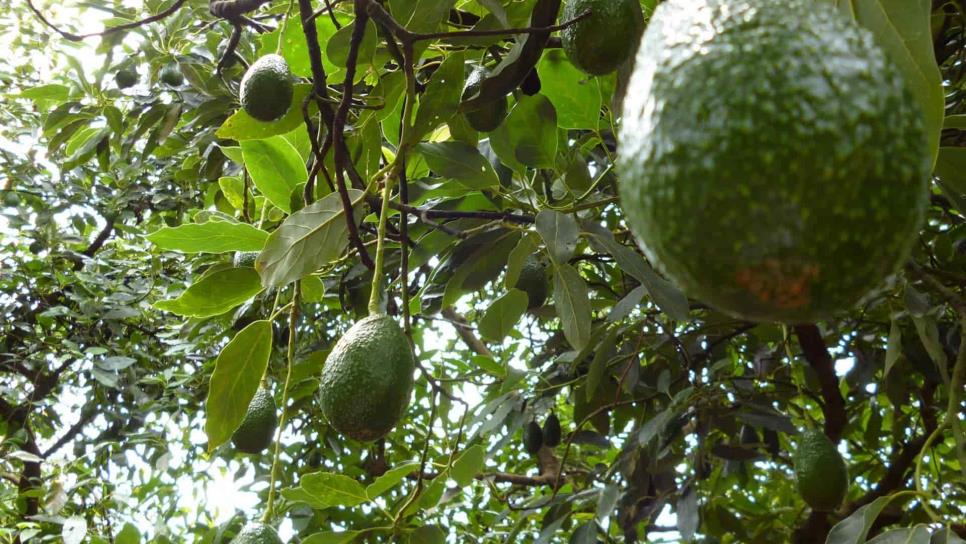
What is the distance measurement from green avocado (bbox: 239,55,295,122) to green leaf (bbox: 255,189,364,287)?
6.6 inches

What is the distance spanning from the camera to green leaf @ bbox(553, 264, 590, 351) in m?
1.31

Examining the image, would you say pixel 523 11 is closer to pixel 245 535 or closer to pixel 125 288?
pixel 245 535

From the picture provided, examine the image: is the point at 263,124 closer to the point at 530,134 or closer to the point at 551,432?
the point at 530,134

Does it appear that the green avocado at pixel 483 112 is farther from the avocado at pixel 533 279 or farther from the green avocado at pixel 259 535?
the green avocado at pixel 259 535

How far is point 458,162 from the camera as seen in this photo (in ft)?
4.22

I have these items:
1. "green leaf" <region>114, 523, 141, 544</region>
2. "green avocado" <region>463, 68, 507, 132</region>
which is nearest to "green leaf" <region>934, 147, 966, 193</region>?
"green avocado" <region>463, 68, 507, 132</region>

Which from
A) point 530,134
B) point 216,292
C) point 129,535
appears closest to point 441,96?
point 530,134

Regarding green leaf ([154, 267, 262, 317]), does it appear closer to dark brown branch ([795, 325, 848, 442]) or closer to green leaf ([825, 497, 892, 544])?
green leaf ([825, 497, 892, 544])

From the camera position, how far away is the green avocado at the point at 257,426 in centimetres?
132

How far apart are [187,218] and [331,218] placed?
9.59ft

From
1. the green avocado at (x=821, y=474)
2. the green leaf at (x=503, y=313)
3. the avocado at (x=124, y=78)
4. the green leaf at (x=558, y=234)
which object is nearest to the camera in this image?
the green leaf at (x=558, y=234)

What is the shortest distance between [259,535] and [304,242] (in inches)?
15.8

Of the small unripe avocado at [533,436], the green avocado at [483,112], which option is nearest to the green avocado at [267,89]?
the green avocado at [483,112]

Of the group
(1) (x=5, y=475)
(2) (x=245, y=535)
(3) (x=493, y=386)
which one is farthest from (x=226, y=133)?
(1) (x=5, y=475)
